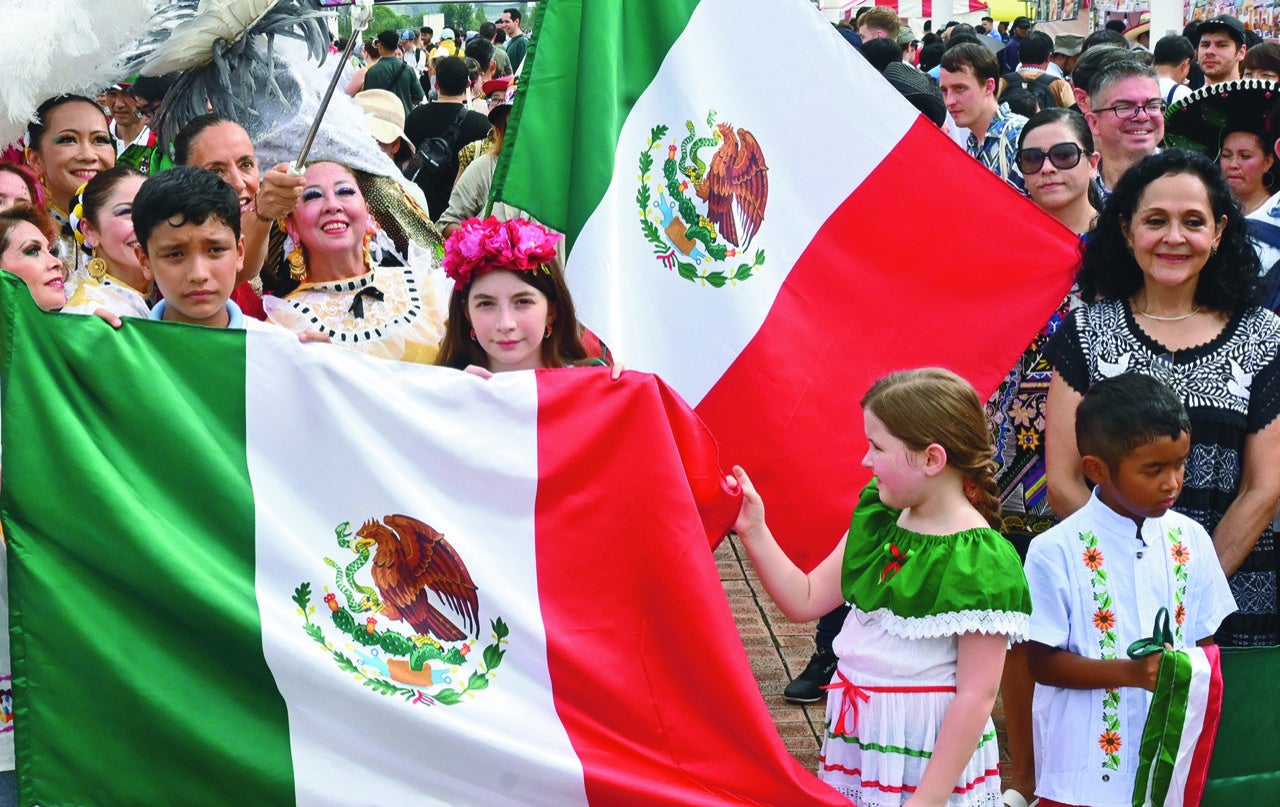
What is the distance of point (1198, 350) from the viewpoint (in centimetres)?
371

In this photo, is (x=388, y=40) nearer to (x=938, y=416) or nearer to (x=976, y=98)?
(x=976, y=98)

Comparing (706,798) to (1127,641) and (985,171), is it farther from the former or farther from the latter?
(985,171)

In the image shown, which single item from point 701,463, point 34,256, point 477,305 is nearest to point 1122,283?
point 701,463

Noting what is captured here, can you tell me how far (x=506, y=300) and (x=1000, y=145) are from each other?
330 centimetres

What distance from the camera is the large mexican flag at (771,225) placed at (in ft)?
12.6

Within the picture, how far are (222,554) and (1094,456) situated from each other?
1.96 metres

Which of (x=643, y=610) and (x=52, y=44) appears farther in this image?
(x=52, y=44)

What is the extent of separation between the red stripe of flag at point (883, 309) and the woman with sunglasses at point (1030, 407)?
0.81ft

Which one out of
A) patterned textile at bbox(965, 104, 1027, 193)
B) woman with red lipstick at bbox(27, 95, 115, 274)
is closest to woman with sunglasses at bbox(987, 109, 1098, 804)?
patterned textile at bbox(965, 104, 1027, 193)

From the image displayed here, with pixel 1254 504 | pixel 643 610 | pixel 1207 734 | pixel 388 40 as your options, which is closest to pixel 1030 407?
pixel 1254 504

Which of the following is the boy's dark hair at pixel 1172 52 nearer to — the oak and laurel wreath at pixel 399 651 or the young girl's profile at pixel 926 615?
the young girl's profile at pixel 926 615

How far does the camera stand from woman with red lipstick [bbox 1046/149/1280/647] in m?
3.67

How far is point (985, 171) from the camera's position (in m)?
4.18

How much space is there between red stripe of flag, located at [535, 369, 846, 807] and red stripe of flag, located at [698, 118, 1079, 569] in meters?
0.61
